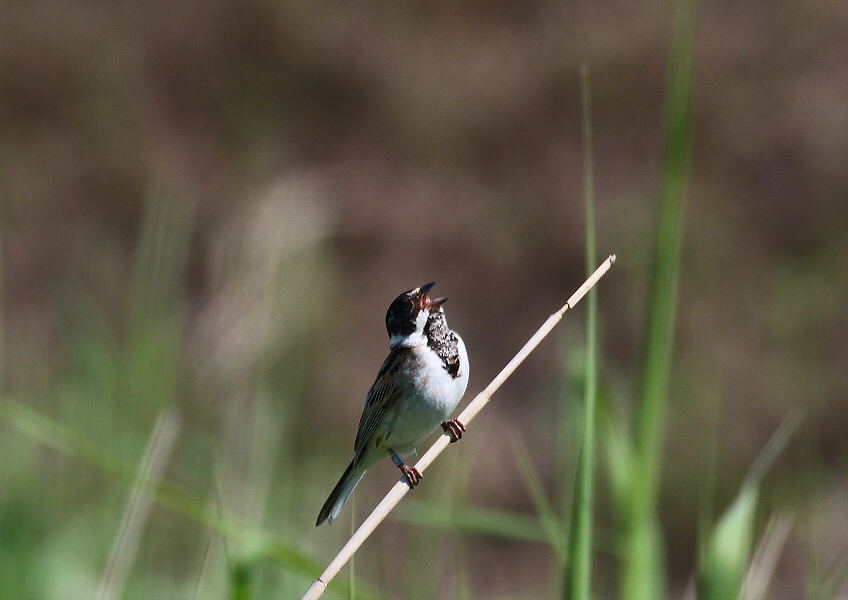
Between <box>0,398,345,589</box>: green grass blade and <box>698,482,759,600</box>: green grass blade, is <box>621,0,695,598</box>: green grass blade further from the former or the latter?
<box>0,398,345,589</box>: green grass blade

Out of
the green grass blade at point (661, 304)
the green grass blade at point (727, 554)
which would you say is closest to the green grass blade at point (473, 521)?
the green grass blade at point (661, 304)

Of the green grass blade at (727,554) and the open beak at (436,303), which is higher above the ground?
the open beak at (436,303)

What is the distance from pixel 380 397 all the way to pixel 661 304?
108 centimetres

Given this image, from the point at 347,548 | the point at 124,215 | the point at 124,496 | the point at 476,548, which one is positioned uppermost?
the point at 124,215

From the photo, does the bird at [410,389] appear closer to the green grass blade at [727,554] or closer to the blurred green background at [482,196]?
the green grass blade at [727,554]

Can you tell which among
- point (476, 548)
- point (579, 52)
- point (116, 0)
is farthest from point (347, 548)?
point (116, 0)

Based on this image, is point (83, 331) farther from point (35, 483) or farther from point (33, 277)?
point (33, 277)

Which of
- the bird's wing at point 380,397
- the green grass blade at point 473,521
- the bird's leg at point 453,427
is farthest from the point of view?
the bird's wing at point 380,397

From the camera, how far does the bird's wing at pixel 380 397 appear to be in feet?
8.67

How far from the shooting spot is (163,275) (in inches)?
130

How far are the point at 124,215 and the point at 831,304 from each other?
19.5 ft

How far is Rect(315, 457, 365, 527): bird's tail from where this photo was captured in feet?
7.68

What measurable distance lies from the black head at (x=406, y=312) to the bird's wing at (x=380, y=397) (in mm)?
54

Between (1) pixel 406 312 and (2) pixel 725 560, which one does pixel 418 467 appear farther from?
(1) pixel 406 312
